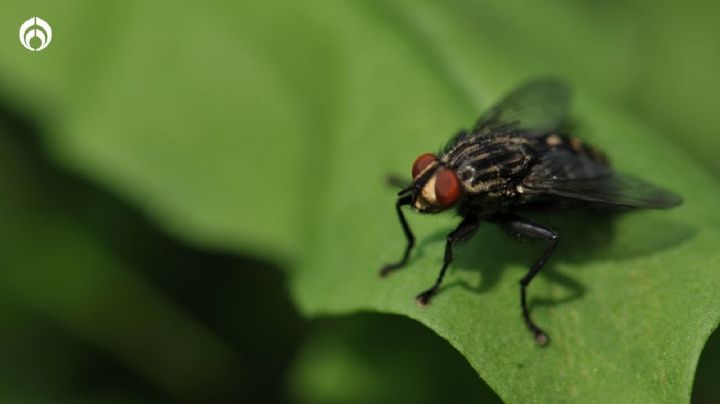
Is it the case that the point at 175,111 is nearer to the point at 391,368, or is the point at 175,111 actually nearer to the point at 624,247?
the point at 391,368

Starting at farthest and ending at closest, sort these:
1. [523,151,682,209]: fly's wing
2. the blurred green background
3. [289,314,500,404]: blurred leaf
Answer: the blurred green background < [289,314,500,404]: blurred leaf < [523,151,682,209]: fly's wing

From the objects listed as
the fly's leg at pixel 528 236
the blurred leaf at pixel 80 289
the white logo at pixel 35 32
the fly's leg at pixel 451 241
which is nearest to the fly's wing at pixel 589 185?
the fly's leg at pixel 528 236

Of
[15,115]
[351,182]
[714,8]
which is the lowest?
[714,8]

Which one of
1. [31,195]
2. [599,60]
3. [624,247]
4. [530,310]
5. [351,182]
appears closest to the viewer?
[530,310]

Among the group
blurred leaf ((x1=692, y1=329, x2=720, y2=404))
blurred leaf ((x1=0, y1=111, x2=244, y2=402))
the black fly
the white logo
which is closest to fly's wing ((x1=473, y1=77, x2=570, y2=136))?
the black fly

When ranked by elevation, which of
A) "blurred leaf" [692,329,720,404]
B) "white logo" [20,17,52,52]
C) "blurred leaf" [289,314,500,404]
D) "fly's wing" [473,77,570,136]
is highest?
"white logo" [20,17,52,52]

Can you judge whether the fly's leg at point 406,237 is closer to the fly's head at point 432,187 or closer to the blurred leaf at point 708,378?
the fly's head at point 432,187

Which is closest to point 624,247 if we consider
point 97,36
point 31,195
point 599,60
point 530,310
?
point 530,310

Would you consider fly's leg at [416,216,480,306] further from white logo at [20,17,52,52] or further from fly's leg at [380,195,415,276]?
white logo at [20,17,52,52]
